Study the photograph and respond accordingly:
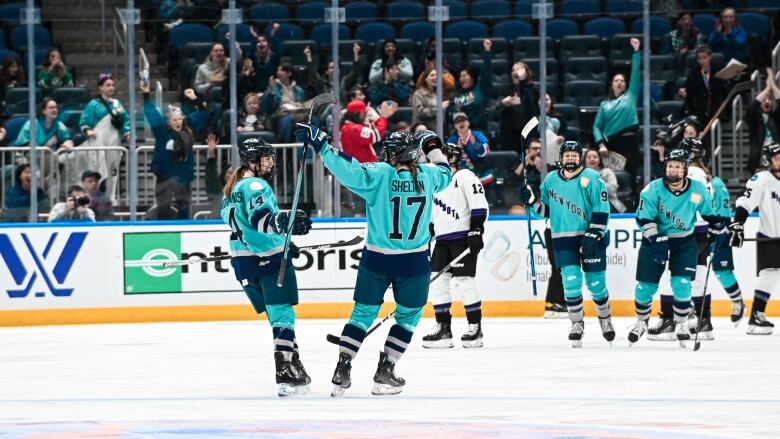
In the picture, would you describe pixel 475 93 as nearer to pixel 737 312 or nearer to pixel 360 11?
pixel 360 11

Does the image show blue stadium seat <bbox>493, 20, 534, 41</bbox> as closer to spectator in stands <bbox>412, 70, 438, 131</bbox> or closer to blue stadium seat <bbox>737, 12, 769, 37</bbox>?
spectator in stands <bbox>412, 70, 438, 131</bbox>

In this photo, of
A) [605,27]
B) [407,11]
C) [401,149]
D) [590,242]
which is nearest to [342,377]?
[401,149]

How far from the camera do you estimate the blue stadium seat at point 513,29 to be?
1364cm

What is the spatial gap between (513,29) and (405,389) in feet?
Result: 19.9

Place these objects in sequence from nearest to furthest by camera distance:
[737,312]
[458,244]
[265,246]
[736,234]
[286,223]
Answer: [286,223], [265,246], [458,244], [736,234], [737,312]

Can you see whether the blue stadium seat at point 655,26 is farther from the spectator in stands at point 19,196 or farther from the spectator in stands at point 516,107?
the spectator in stands at point 19,196

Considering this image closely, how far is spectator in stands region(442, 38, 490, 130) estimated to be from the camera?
44.4 ft

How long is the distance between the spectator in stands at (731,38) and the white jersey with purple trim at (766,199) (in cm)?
298

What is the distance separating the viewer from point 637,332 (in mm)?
10906

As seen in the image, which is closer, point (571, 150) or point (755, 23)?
point (571, 150)

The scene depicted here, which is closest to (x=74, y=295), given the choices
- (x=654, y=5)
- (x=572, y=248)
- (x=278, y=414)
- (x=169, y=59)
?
(x=169, y=59)

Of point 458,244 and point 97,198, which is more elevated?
point 97,198

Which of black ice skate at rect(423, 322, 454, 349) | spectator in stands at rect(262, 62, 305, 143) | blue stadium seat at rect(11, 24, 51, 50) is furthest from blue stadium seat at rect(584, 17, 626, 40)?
blue stadium seat at rect(11, 24, 51, 50)

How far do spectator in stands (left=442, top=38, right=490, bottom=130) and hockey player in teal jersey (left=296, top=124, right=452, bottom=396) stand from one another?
549 centimetres
